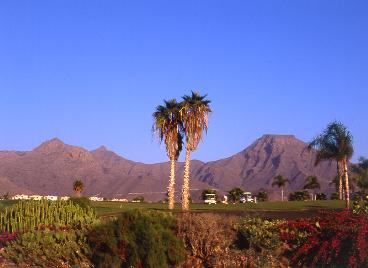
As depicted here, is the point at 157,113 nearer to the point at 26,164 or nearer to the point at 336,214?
the point at 336,214

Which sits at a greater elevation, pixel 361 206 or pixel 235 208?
pixel 235 208

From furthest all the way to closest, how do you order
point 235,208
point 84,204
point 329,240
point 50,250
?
point 235,208 < point 84,204 < point 50,250 < point 329,240

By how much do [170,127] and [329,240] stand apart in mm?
53281

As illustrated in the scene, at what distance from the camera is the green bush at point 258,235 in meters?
15.5

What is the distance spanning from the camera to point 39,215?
71.5 ft

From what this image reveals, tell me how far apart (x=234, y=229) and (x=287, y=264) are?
1903 millimetres

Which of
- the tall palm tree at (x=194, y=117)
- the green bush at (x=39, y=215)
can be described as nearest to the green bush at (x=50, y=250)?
the green bush at (x=39, y=215)

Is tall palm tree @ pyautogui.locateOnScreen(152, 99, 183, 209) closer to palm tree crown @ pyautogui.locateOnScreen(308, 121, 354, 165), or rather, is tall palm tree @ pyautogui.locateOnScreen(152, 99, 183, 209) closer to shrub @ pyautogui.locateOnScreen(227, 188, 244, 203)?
palm tree crown @ pyautogui.locateOnScreen(308, 121, 354, 165)

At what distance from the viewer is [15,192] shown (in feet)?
447

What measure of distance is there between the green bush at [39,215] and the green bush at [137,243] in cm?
435

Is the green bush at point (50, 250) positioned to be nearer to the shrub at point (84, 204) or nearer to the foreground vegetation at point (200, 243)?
the foreground vegetation at point (200, 243)

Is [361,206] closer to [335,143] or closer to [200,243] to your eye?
[200,243]

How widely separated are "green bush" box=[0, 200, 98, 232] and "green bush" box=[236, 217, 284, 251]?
5.88 meters

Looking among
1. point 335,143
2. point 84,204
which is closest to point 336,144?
point 335,143
